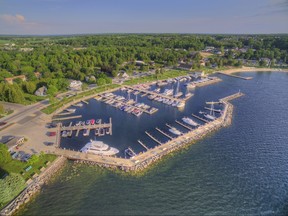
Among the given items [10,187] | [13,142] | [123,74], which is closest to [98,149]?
[10,187]

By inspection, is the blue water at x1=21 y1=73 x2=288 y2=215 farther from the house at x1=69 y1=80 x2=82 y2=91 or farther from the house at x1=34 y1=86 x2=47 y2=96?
the house at x1=69 y1=80 x2=82 y2=91

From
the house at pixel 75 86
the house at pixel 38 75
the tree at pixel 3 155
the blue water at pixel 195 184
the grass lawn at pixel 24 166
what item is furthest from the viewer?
the house at pixel 38 75

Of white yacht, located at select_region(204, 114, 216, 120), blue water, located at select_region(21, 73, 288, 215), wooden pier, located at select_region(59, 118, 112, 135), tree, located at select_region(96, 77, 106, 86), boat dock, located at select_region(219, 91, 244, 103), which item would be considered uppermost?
tree, located at select_region(96, 77, 106, 86)

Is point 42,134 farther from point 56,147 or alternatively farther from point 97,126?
point 97,126

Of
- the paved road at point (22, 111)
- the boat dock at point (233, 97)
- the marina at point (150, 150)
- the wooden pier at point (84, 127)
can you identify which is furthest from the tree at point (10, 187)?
the boat dock at point (233, 97)

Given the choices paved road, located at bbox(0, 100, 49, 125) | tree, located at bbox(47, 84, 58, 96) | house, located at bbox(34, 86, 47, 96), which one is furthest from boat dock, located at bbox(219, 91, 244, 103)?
house, located at bbox(34, 86, 47, 96)

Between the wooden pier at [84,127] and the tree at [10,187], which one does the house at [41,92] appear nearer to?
the wooden pier at [84,127]
